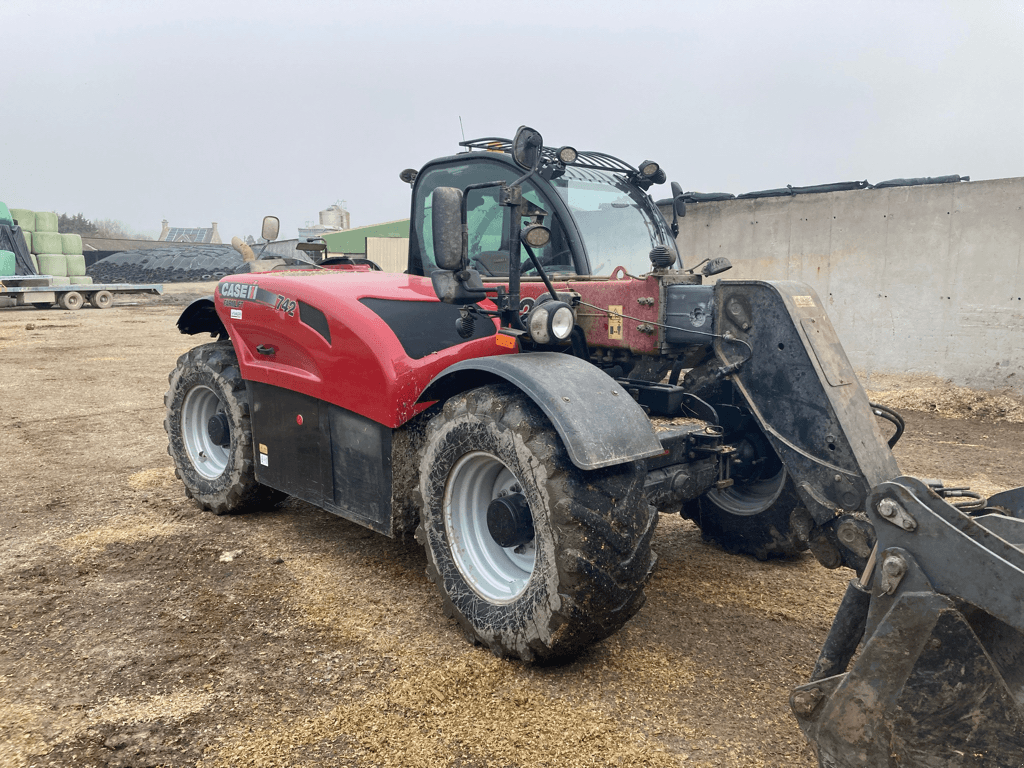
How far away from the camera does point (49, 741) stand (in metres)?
2.56

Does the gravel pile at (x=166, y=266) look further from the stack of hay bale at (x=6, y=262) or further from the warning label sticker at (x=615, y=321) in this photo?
the warning label sticker at (x=615, y=321)

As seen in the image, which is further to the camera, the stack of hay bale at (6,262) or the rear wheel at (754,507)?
the stack of hay bale at (6,262)

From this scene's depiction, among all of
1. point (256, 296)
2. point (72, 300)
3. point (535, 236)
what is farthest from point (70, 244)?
point (535, 236)

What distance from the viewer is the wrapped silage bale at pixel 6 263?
2152 centimetres

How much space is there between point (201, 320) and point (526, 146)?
3.11 meters

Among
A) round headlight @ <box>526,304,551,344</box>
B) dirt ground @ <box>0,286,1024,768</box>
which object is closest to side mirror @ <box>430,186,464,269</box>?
round headlight @ <box>526,304,551,344</box>

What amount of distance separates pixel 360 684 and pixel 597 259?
7.27 ft

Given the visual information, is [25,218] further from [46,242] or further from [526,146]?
[526,146]

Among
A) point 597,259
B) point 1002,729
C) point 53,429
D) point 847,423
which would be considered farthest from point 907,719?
point 53,429

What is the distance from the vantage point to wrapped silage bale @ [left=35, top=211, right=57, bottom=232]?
25031mm

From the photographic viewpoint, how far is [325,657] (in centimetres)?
309

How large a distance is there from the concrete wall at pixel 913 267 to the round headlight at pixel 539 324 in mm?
7083

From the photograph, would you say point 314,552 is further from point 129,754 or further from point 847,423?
point 847,423

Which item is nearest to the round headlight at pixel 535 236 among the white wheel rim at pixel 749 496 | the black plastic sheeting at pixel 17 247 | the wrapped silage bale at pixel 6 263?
the white wheel rim at pixel 749 496
